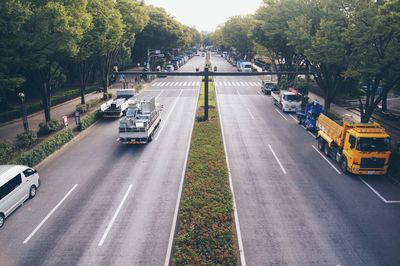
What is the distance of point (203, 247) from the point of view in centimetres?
1428

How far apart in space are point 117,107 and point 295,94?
2234 cm

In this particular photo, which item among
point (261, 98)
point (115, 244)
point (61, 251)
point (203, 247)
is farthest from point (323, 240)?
point (261, 98)

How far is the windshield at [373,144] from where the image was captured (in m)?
21.5

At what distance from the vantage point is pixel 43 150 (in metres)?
25.3

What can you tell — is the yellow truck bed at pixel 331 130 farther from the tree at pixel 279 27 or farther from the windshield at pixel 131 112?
the windshield at pixel 131 112

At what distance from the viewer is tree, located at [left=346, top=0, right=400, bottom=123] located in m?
23.4

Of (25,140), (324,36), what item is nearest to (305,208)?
(324,36)

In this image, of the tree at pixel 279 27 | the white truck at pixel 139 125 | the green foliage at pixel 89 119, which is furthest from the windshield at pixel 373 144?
the green foliage at pixel 89 119

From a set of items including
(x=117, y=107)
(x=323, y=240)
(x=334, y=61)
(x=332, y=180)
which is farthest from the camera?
(x=117, y=107)

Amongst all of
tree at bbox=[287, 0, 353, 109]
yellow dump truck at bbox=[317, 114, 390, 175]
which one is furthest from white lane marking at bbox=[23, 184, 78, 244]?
tree at bbox=[287, 0, 353, 109]

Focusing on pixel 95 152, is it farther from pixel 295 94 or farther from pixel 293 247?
pixel 295 94

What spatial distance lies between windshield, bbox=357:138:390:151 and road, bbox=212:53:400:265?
2121 mm

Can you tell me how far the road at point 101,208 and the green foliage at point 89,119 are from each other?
3.17m

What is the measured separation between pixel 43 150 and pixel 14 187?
7.63 meters
